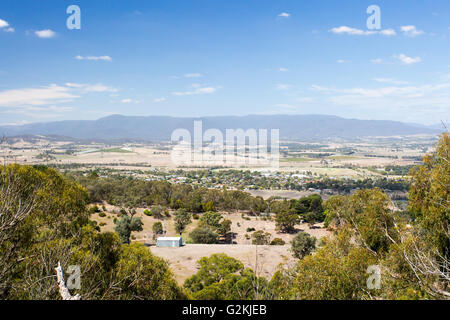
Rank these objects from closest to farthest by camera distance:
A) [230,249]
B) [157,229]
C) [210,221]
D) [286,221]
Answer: [230,249] → [157,229] → [210,221] → [286,221]

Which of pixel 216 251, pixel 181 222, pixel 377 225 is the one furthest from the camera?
→ pixel 181 222

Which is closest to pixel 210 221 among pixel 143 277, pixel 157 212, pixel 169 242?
pixel 157 212

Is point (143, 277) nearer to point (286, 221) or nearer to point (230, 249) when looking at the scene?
point (230, 249)

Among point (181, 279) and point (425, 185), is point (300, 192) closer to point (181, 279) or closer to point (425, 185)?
point (181, 279)

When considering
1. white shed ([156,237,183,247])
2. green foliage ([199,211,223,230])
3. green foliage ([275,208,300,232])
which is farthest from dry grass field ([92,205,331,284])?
green foliage ([199,211,223,230])

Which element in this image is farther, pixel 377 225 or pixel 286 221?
pixel 286 221

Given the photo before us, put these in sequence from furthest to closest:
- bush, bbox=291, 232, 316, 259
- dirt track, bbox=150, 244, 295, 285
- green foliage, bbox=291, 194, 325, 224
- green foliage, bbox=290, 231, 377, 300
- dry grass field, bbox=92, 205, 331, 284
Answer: green foliage, bbox=291, 194, 325, 224
bush, bbox=291, 232, 316, 259
dry grass field, bbox=92, 205, 331, 284
dirt track, bbox=150, 244, 295, 285
green foliage, bbox=290, 231, 377, 300

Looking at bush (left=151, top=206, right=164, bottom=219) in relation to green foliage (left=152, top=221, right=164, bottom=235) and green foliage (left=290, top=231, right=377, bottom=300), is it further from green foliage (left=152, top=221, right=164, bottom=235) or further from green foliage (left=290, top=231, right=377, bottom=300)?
green foliage (left=290, top=231, right=377, bottom=300)

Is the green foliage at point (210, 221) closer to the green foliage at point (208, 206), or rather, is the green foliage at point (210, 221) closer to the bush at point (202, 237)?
the bush at point (202, 237)

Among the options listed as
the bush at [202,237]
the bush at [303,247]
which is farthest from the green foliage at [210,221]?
the bush at [303,247]

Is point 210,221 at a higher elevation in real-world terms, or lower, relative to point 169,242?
lower

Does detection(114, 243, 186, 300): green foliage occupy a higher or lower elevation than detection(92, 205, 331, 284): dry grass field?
higher

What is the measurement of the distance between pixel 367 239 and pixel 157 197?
3009 centimetres
